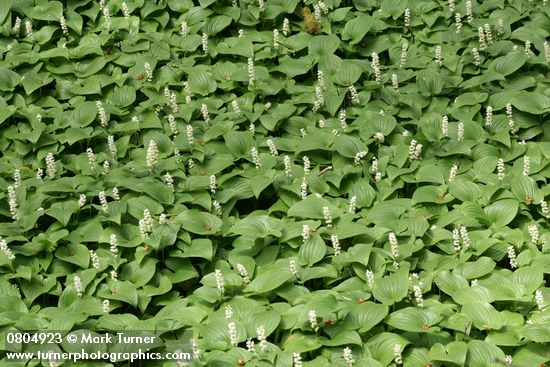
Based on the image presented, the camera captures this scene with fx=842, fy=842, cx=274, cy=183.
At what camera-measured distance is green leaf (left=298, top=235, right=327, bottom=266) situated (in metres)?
5.33

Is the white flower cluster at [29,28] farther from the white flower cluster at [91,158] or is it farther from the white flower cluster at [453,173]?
the white flower cluster at [453,173]

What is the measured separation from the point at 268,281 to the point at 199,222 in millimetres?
769

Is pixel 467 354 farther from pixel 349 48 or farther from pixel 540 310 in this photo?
pixel 349 48

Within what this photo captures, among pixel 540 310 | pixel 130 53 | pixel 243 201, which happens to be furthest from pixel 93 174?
pixel 540 310

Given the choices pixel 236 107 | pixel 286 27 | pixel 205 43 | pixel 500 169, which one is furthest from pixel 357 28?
pixel 500 169

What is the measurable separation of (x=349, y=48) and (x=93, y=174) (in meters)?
2.69

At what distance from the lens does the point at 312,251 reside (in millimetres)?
5371

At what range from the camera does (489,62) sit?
738 cm

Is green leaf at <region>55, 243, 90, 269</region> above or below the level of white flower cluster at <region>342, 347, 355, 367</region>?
below

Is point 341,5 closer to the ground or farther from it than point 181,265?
farther from it

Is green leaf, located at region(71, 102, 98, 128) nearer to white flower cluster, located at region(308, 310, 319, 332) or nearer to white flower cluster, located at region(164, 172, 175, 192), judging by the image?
white flower cluster, located at region(164, 172, 175, 192)

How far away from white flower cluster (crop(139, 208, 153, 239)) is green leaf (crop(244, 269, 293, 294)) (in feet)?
2.70

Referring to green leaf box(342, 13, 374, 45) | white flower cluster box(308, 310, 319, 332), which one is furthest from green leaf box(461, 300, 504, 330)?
green leaf box(342, 13, 374, 45)

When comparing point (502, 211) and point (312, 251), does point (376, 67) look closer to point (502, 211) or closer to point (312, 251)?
point (502, 211)
